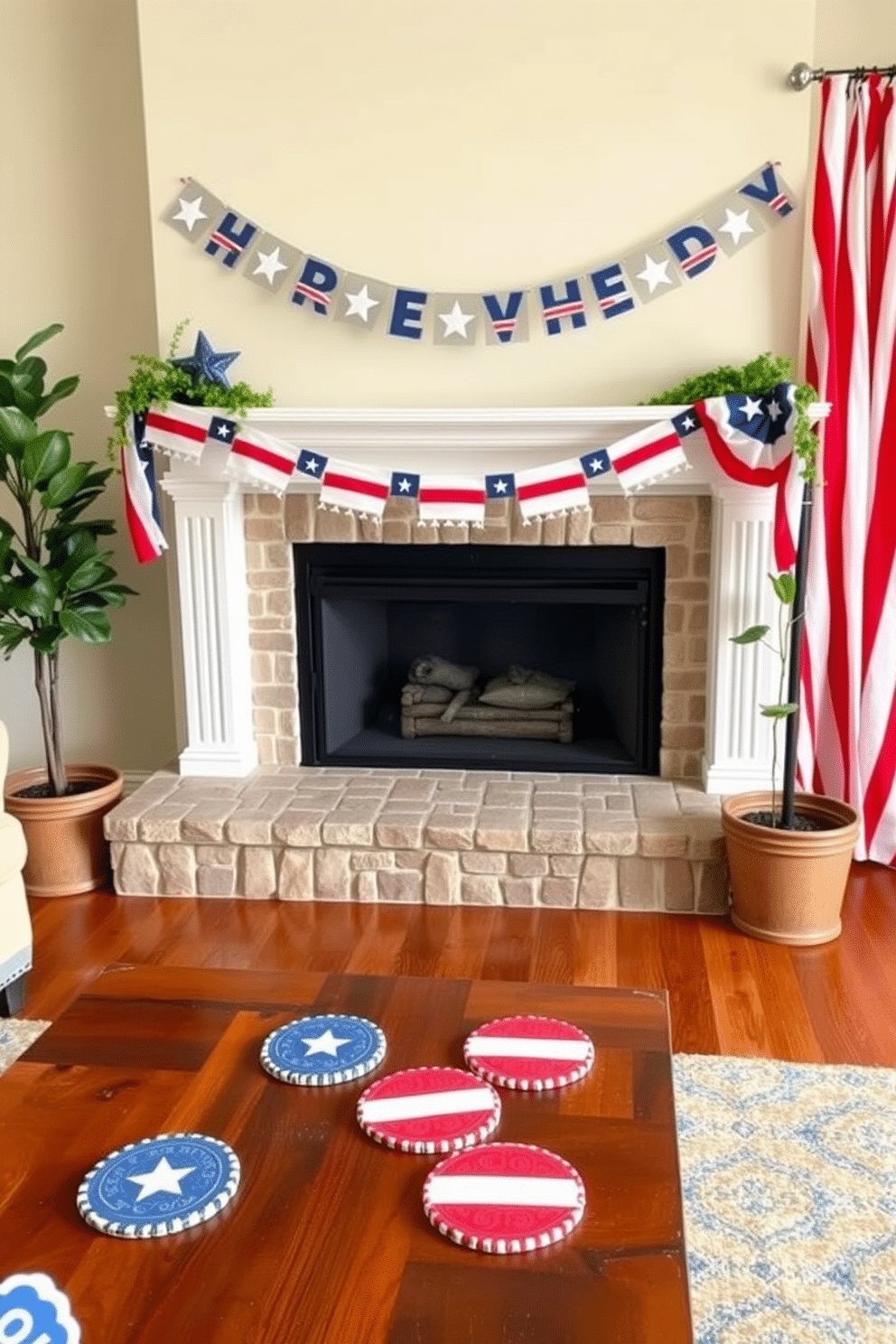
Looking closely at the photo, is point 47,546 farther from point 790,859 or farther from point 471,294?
point 790,859

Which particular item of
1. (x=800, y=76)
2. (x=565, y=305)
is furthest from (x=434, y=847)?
(x=800, y=76)

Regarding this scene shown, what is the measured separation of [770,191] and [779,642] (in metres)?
1.17

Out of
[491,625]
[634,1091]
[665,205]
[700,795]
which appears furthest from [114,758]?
[634,1091]

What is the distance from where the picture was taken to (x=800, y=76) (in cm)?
296

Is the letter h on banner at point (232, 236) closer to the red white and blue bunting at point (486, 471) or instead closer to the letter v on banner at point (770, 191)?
the red white and blue bunting at point (486, 471)

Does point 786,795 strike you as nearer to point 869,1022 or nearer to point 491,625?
point 869,1022

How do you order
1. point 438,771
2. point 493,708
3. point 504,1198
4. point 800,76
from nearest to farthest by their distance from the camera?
point 504,1198 < point 800,76 < point 438,771 < point 493,708

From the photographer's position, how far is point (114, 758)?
4000 millimetres

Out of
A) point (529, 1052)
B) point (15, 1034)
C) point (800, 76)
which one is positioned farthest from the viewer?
point (800, 76)

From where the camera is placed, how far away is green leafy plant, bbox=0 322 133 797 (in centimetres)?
306

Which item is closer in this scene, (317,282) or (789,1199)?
(789,1199)

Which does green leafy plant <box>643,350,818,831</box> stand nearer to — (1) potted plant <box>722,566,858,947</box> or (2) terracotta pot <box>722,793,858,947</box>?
(1) potted plant <box>722,566,858,947</box>

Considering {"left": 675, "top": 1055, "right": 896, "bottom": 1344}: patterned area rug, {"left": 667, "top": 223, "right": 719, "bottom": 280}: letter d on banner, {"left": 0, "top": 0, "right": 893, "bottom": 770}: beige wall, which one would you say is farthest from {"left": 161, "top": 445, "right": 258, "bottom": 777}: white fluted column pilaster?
{"left": 675, "top": 1055, "right": 896, "bottom": 1344}: patterned area rug

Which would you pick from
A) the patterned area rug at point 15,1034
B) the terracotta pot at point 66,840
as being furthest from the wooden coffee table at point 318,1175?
the terracotta pot at point 66,840
